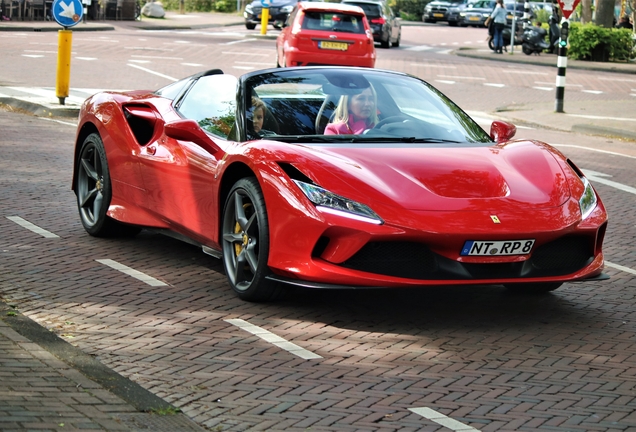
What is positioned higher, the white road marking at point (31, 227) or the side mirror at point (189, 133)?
the side mirror at point (189, 133)

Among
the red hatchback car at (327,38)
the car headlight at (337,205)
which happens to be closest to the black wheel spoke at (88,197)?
the car headlight at (337,205)

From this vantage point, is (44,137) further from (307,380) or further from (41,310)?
(307,380)

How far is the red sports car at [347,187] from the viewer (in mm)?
5949

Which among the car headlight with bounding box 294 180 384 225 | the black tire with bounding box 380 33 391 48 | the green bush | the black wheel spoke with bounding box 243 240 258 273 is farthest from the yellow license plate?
the car headlight with bounding box 294 180 384 225

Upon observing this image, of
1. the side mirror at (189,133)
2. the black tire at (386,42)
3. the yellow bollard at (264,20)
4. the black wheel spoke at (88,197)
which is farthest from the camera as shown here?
the yellow bollard at (264,20)

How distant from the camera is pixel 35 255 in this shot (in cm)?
781

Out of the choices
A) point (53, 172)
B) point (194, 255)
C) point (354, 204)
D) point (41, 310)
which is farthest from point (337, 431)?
point (53, 172)

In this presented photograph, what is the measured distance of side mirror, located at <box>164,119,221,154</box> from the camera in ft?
22.8

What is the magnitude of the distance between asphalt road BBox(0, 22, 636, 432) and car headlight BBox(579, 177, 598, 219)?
628 mm

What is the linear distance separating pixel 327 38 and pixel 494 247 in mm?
19319

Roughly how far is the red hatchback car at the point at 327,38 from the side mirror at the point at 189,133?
17434 mm

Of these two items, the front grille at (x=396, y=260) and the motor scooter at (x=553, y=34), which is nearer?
the front grille at (x=396, y=260)

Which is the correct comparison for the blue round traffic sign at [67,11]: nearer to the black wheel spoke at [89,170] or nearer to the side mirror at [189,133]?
the black wheel spoke at [89,170]

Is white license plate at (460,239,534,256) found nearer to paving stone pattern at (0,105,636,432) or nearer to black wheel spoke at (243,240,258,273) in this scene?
paving stone pattern at (0,105,636,432)
